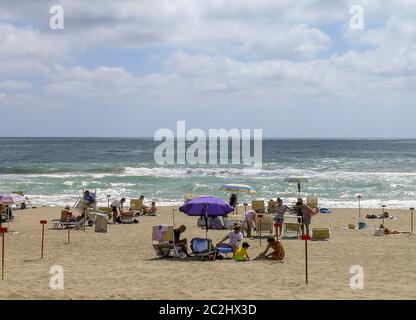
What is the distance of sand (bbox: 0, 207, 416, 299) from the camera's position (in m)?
8.91

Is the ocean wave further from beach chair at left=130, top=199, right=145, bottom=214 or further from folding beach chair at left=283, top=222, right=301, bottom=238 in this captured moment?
folding beach chair at left=283, top=222, right=301, bottom=238

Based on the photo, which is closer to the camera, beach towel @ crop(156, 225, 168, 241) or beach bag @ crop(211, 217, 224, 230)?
beach towel @ crop(156, 225, 168, 241)

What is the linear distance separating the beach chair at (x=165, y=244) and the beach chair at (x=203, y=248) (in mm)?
339

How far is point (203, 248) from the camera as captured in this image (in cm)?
1265

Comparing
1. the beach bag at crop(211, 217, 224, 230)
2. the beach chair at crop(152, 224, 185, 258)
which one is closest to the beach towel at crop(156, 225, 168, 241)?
the beach chair at crop(152, 224, 185, 258)

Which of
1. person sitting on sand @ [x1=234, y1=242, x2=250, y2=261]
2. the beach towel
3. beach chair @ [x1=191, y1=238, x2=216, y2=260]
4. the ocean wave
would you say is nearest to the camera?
person sitting on sand @ [x1=234, y1=242, x2=250, y2=261]

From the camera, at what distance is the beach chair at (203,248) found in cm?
1260

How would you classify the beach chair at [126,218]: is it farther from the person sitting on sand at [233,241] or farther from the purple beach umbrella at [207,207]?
the person sitting on sand at [233,241]

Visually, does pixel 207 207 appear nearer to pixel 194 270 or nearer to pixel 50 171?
pixel 194 270

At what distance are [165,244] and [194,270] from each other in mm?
Answer: 1818

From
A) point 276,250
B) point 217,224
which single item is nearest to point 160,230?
point 276,250

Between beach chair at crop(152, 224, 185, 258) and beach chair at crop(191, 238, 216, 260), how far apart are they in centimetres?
34

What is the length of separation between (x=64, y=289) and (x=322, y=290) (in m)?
4.23

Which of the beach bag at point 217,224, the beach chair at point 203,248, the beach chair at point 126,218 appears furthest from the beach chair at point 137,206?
the beach chair at point 203,248
